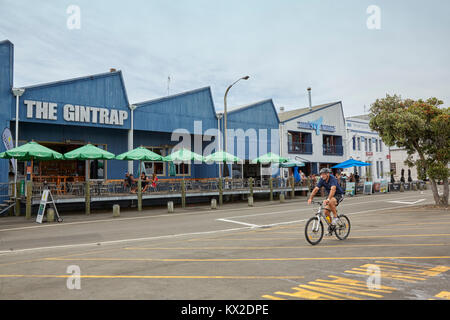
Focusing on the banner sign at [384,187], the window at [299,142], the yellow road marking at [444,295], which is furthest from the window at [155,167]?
the yellow road marking at [444,295]

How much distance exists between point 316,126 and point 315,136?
106 cm

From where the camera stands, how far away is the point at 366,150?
43344mm

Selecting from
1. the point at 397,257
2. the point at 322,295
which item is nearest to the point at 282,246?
the point at 397,257

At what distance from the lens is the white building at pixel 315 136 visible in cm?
3381

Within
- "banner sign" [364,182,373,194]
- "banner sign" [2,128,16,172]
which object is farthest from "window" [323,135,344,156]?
"banner sign" [2,128,16,172]

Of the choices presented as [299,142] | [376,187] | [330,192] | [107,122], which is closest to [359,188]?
[376,187]

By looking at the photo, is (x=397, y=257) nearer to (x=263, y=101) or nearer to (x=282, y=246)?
(x=282, y=246)

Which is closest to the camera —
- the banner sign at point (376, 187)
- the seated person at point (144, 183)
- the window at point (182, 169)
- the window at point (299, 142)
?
the seated person at point (144, 183)

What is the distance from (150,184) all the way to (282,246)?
13267mm

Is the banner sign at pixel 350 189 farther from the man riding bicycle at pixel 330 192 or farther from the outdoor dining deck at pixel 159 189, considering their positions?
the man riding bicycle at pixel 330 192

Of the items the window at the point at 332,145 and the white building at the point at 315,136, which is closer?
the white building at the point at 315,136

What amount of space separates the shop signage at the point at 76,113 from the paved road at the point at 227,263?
27.5 ft

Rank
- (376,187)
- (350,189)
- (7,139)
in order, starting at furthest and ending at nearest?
1. (376,187)
2. (350,189)
3. (7,139)

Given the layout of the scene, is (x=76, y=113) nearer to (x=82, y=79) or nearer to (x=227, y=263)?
(x=82, y=79)
